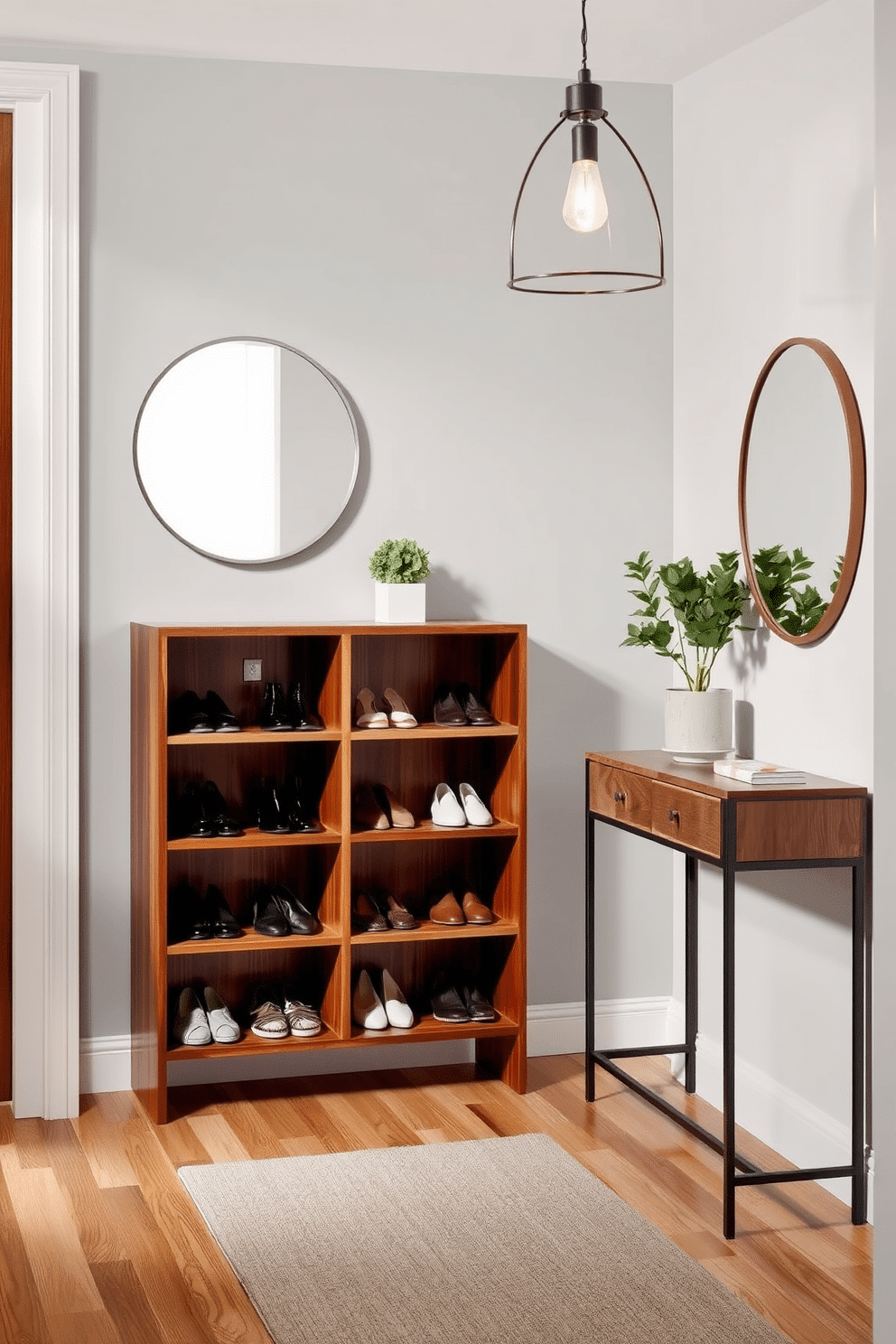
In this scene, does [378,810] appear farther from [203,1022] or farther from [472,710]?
[203,1022]

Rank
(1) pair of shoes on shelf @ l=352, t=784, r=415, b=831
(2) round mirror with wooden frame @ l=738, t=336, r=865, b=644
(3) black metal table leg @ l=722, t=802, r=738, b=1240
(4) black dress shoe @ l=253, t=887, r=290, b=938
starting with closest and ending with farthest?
(3) black metal table leg @ l=722, t=802, r=738, b=1240 < (2) round mirror with wooden frame @ l=738, t=336, r=865, b=644 < (4) black dress shoe @ l=253, t=887, r=290, b=938 < (1) pair of shoes on shelf @ l=352, t=784, r=415, b=831

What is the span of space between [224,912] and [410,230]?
1.88 metres

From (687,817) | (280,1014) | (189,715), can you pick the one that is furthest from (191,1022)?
(687,817)

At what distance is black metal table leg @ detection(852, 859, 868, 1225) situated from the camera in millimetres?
3125

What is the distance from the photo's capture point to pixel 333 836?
378 cm

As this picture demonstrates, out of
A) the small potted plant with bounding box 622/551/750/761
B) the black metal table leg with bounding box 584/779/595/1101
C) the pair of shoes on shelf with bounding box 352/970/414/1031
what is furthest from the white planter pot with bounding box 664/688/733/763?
the pair of shoes on shelf with bounding box 352/970/414/1031

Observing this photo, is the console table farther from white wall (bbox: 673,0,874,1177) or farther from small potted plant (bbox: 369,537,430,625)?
small potted plant (bbox: 369,537,430,625)

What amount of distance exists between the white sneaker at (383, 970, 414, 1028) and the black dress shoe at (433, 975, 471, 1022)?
0.07 meters

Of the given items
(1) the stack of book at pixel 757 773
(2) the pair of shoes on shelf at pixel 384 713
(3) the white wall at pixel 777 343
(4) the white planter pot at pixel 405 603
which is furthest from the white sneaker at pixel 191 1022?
(1) the stack of book at pixel 757 773

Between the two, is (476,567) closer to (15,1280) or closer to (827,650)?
(827,650)

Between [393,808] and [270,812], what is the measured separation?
1.06 feet

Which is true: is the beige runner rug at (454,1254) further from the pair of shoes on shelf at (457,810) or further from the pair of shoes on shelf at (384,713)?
the pair of shoes on shelf at (384,713)

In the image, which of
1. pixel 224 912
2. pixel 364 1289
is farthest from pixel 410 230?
pixel 364 1289

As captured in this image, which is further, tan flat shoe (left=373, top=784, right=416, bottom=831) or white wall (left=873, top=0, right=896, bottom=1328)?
tan flat shoe (left=373, top=784, right=416, bottom=831)
